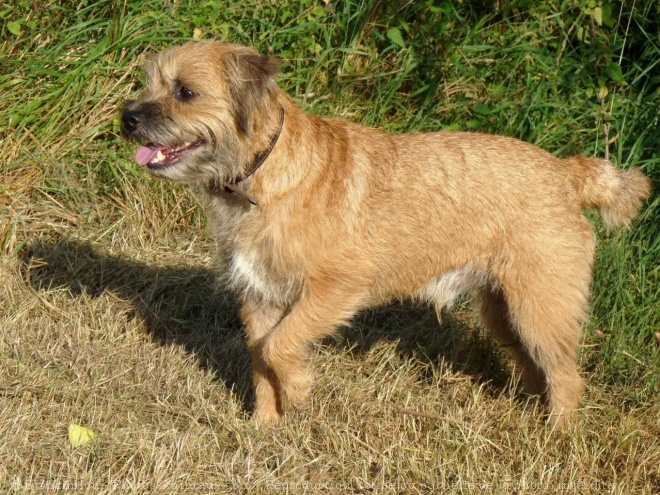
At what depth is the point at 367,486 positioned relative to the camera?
3896 millimetres

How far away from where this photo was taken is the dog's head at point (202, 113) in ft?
12.7

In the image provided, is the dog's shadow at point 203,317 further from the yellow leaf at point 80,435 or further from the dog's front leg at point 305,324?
the yellow leaf at point 80,435

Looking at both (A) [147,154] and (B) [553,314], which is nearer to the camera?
(A) [147,154]

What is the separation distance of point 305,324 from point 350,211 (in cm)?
55

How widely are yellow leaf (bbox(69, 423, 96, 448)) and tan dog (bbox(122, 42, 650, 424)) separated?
80 cm

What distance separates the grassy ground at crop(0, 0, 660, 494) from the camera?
402cm

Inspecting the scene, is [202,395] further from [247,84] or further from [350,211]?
[247,84]

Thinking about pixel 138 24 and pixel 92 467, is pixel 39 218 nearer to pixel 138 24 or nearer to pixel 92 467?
pixel 138 24

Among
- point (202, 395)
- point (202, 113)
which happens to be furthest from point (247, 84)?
point (202, 395)

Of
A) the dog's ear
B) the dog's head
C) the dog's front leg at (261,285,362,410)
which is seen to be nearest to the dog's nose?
the dog's head

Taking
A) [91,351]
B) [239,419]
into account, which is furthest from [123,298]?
[239,419]

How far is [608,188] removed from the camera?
4445 mm

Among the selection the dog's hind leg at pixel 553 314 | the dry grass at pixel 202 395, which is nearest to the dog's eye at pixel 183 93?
the dry grass at pixel 202 395

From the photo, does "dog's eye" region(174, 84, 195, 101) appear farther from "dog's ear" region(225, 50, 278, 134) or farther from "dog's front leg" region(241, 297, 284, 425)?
"dog's front leg" region(241, 297, 284, 425)
